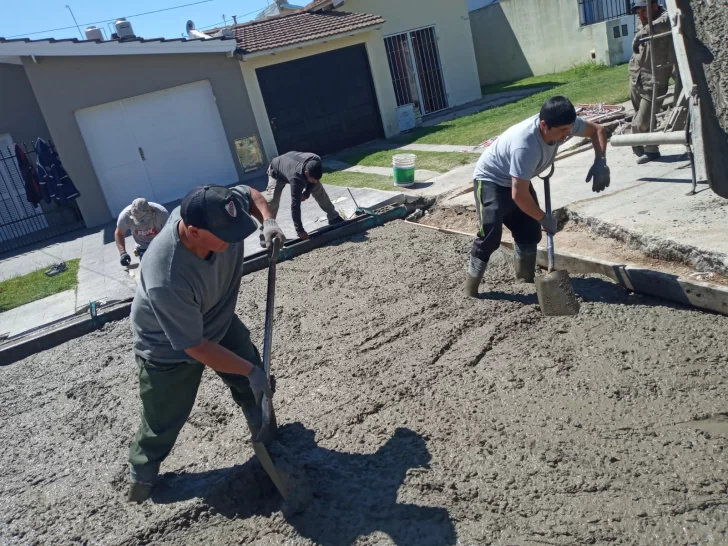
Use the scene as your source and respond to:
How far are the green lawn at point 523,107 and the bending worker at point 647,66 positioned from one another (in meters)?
3.66

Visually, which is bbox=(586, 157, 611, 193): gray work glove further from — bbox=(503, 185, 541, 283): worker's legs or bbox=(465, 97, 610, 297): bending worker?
bbox=(503, 185, 541, 283): worker's legs

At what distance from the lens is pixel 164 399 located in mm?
3275

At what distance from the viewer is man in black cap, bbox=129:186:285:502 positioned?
2713mm

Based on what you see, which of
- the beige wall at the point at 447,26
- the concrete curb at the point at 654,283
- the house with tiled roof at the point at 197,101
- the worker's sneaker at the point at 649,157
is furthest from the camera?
the beige wall at the point at 447,26

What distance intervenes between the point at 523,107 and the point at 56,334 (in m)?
10.3

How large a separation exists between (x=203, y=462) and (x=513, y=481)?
1.85 metres

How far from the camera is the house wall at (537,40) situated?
16797 mm

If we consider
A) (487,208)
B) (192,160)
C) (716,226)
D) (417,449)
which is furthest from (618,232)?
(192,160)

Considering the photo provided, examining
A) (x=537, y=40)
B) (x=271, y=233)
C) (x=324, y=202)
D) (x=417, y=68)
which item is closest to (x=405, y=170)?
(x=324, y=202)

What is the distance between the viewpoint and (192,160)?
1304 cm

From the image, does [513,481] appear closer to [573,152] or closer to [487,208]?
[487,208]

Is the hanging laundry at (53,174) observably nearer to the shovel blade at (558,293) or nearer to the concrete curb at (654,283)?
the concrete curb at (654,283)

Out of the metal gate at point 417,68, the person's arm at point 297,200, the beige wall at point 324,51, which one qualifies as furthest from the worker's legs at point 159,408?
the metal gate at point 417,68

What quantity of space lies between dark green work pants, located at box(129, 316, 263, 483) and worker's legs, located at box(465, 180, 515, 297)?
6.62 feet
